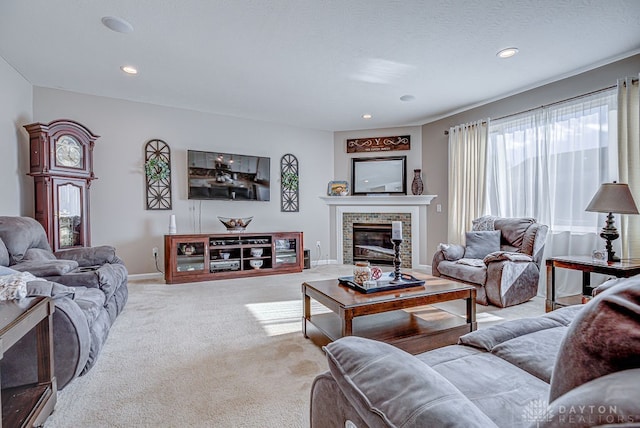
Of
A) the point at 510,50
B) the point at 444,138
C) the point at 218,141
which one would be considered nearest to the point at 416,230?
the point at 444,138

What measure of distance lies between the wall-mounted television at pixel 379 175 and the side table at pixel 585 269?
9.35ft

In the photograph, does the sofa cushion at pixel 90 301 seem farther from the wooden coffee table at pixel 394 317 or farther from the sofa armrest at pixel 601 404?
the sofa armrest at pixel 601 404

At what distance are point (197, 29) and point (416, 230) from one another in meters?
4.34

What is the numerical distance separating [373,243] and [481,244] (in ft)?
7.54

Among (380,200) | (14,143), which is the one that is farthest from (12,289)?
(380,200)

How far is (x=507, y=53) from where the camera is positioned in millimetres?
3000

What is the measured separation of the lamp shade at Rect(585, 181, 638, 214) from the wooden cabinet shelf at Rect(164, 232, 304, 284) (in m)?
3.67

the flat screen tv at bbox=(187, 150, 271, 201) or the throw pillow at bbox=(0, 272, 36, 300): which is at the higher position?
the flat screen tv at bbox=(187, 150, 271, 201)

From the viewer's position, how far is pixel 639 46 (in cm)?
292

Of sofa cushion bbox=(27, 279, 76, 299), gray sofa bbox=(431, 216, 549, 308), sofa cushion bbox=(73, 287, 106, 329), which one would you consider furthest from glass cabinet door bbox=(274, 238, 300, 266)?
sofa cushion bbox=(27, 279, 76, 299)

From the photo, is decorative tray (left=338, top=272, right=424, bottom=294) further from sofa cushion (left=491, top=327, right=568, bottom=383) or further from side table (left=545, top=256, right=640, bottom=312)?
side table (left=545, top=256, right=640, bottom=312)

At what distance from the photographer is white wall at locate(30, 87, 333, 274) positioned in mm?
4191

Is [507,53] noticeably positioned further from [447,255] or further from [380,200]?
[380,200]

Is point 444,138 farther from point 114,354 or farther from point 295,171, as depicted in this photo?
point 114,354
